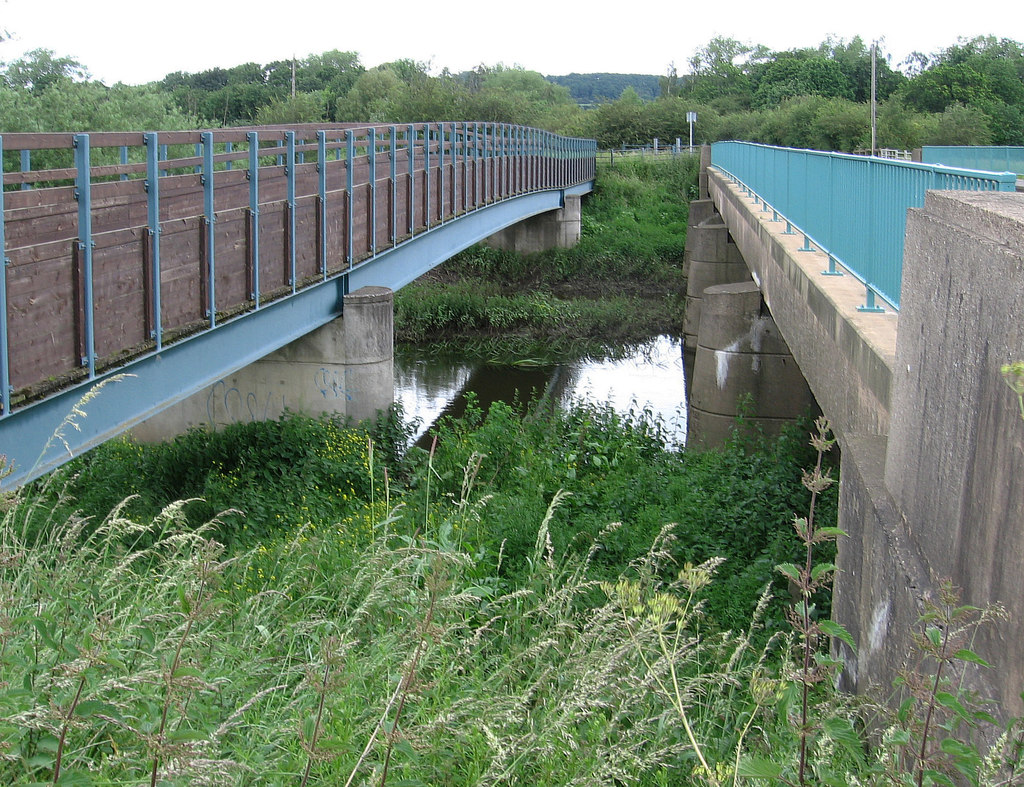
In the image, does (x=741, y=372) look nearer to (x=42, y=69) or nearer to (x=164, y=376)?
(x=164, y=376)

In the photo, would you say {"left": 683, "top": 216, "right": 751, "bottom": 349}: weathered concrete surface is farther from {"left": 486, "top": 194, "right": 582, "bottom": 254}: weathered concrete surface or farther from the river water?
{"left": 486, "top": 194, "right": 582, "bottom": 254}: weathered concrete surface

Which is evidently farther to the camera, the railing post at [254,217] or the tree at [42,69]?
the tree at [42,69]

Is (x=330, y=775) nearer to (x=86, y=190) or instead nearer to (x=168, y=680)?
(x=168, y=680)

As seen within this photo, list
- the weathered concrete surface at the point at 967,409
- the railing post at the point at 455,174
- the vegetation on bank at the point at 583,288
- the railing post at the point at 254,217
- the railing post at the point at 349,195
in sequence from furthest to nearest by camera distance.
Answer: the vegetation on bank at the point at 583,288 < the railing post at the point at 455,174 < the railing post at the point at 349,195 < the railing post at the point at 254,217 < the weathered concrete surface at the point at 967,409

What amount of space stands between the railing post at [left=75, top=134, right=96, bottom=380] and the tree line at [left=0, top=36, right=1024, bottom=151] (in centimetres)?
1950

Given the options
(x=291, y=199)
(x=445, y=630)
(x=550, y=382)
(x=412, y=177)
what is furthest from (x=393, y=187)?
(x=445, y=630)

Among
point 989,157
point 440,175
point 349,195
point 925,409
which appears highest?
point 989,157

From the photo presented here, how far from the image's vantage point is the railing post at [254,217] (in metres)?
9.42

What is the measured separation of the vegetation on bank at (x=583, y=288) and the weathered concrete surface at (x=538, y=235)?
513 millimetres

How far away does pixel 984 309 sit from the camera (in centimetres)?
307

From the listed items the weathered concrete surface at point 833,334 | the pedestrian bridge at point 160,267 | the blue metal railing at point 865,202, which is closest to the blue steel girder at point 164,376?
the pedestrian bridge at point 160,267

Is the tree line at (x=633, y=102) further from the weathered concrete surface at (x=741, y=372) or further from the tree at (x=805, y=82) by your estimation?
the weathered concrete surface at (x=741, y=372)

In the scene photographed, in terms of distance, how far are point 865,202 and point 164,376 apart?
16.8ft

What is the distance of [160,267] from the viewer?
25.9ft
